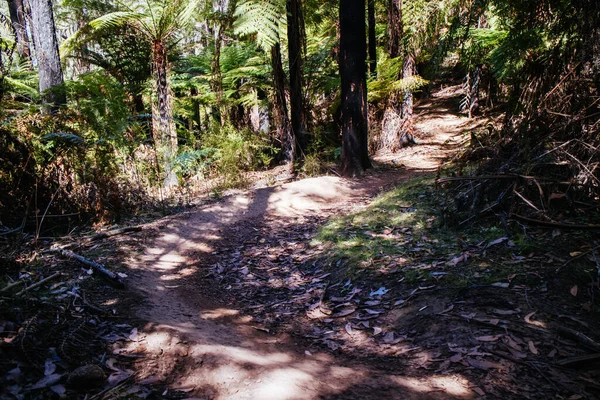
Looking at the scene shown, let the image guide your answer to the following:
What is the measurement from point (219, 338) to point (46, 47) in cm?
842

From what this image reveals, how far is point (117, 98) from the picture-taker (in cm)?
648

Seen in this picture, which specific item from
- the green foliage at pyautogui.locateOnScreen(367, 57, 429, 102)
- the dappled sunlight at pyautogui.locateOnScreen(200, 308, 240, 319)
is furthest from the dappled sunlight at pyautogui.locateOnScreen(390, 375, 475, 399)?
the green foliage at pyautogui.locateOnScreen(367, 57, 429, 102)

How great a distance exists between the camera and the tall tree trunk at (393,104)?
9570 mm

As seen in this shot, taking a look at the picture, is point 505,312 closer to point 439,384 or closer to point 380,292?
point 439,384

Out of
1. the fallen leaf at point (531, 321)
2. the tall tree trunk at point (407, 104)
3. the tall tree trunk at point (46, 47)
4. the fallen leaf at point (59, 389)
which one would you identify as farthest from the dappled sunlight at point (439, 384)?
the tall tree trunk at point (407, 104)

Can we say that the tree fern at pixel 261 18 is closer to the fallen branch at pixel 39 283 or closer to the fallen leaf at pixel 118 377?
the fallen branch at pixel 39 283

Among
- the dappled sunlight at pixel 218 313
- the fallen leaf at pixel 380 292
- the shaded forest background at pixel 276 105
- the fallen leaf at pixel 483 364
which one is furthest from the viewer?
the shaded forest background at pixel 276 105

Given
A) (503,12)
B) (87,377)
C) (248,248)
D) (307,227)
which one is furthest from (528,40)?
(87,377)

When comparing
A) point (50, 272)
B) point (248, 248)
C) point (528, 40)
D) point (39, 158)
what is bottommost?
point (248, 248)

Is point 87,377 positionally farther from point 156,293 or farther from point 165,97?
point 165,97

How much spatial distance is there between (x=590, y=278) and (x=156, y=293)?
333 cm

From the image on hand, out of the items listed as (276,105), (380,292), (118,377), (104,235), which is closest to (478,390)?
(380,292)

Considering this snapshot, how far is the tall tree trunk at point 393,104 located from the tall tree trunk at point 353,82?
2467 millimetres

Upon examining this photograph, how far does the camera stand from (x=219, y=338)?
101 inches
